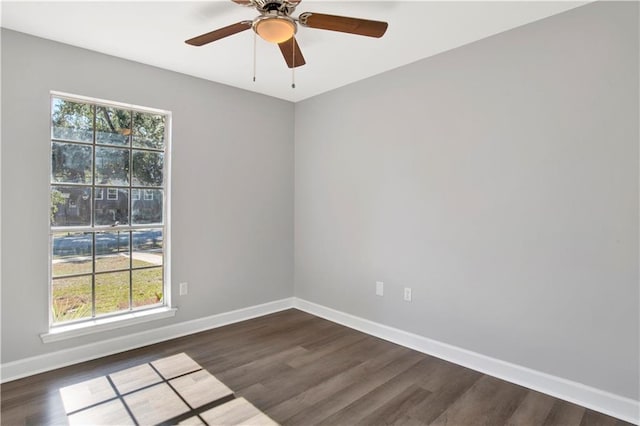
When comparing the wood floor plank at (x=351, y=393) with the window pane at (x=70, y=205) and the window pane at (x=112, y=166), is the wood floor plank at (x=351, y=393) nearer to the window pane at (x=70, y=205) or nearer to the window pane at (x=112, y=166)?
the window pane at (x=70, y=205)

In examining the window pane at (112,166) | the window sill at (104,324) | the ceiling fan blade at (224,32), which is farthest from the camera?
the window pane at (112,166)

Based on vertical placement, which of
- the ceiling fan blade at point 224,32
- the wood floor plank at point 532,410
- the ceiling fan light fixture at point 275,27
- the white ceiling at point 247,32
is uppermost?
the white ceiling at point 247,32

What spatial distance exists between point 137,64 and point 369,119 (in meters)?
2.14

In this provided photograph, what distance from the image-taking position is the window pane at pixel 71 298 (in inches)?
106

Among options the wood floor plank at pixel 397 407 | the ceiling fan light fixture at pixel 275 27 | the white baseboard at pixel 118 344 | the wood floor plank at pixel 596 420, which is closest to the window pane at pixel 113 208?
the white baseboard at pixel 118 344

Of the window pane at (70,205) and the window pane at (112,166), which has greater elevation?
the window pane at (112,166)

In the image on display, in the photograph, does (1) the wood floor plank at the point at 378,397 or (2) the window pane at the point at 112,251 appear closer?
(1) the wood floor plank at the point at 378,397

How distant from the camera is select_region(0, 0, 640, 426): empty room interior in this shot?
6.79 ft

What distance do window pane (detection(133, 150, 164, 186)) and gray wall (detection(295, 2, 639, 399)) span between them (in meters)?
1.82

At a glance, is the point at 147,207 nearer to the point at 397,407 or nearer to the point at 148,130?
the point at 148,130

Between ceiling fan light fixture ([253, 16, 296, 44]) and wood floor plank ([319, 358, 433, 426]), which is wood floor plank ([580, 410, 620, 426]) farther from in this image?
ceiling fan light fixture ([253, 16, 296, 44])

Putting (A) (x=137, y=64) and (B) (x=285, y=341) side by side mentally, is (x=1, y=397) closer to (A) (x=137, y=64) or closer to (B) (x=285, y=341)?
(B) (x=285, y=341)

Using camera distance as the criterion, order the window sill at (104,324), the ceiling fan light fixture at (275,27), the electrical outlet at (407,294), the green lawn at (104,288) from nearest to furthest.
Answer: the ceiling fan light fixture at (275,27), the window sill at (104,324), the green lawn at (104,288), the electrical outlet at (407,294)

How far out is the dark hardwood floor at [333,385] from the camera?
204 centimetres
